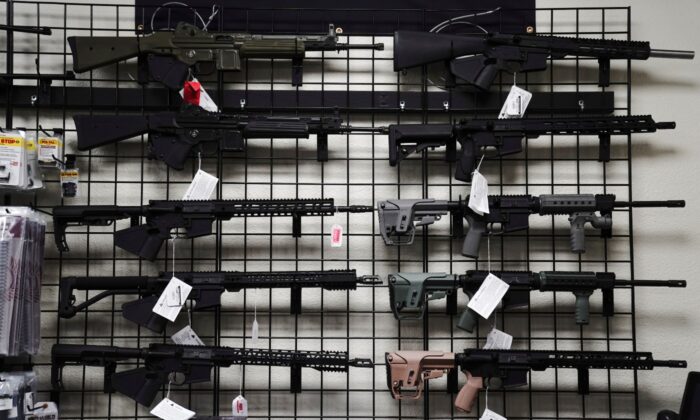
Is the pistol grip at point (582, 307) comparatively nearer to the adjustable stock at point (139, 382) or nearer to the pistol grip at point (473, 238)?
the pistol grip at point (473, 238)

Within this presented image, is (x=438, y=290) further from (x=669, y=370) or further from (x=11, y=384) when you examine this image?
(x=11, y=384)

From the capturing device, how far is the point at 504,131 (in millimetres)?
2951

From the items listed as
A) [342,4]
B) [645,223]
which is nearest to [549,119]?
[645,223]

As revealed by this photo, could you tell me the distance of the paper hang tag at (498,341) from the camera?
2945 mm

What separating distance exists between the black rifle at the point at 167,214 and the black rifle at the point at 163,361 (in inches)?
16.2

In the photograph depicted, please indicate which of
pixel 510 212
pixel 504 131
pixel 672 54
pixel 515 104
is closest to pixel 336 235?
pixel 510 212

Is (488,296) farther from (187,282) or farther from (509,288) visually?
(187,282)

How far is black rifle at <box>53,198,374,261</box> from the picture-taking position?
2857 mm

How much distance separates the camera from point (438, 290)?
2871 mm

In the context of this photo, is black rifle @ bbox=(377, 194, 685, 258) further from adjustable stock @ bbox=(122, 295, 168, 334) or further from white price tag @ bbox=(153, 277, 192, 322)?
adjustable stock @ bbox=(122, 295, 168, 334)

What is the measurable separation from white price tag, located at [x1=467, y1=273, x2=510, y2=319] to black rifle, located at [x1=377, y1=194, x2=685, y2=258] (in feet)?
0.43

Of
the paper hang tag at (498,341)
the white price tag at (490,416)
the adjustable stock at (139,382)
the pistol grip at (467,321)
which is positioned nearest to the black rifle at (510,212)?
the pistol grip at (467,321)

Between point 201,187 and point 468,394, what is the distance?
56.0 inches

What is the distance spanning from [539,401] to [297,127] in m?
1.62
